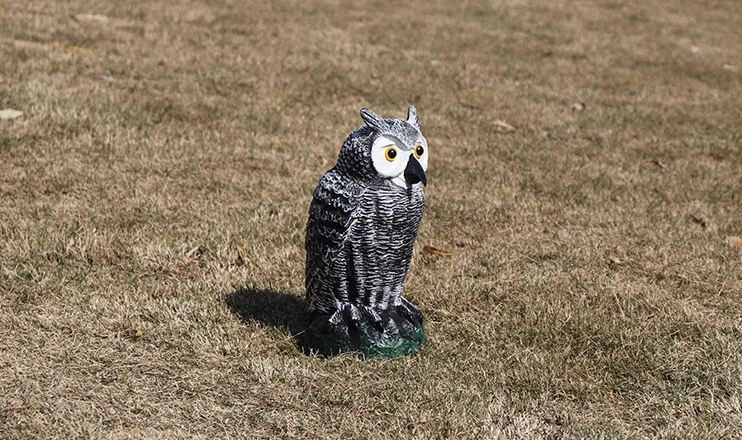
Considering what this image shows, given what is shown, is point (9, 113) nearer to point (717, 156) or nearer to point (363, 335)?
point (363, 335)

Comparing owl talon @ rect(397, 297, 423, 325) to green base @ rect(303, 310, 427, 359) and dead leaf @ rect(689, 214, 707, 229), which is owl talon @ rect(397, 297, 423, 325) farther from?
dead leaf @ rect(689, 214, 707, 229)

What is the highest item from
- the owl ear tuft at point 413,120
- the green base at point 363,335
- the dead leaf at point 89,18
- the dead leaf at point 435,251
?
the owl ear tuft at point 413,120

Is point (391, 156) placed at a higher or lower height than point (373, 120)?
lower

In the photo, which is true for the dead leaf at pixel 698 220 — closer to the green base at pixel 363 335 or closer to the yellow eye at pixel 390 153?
the green base at pixel 363 335

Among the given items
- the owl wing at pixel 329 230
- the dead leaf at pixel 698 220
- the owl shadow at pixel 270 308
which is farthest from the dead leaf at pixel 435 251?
the dead leaf at pixel 698 220

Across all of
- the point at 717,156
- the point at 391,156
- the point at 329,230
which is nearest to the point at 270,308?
the point at 329,230

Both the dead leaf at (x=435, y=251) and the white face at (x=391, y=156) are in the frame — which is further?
the dead leaf at (x=435, y=251)

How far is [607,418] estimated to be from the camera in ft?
11.2

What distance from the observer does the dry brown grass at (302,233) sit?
345 centimetres

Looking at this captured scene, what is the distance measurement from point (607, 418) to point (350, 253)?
1325 mm

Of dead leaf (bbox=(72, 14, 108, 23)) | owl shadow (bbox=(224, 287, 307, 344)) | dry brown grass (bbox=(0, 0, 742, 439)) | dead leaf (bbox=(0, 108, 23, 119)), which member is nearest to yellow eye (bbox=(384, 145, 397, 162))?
dry brown grass (bbox=(0, 0, 742, 439))

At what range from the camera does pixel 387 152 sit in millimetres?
3383

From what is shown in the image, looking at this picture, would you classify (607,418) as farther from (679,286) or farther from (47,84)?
(47,84)

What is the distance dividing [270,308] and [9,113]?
152 inches
